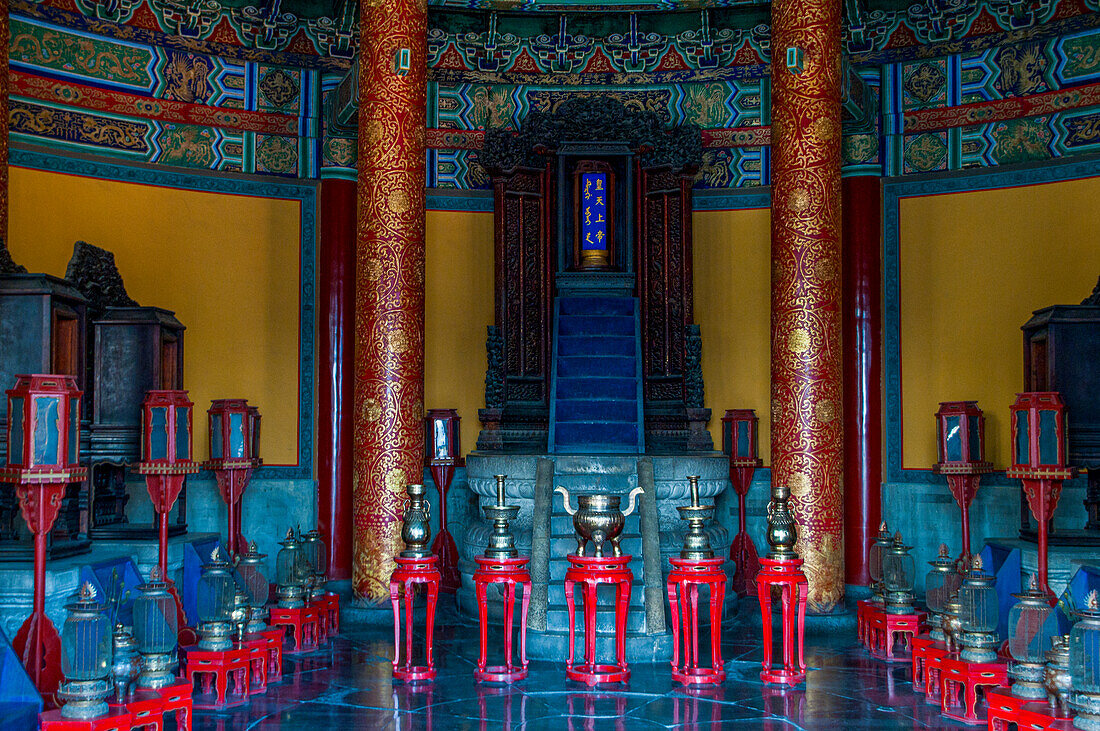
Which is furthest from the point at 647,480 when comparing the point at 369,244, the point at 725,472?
the point at 369,244

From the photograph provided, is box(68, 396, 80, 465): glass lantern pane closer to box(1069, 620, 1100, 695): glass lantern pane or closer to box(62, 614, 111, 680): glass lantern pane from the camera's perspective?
box(62, 614, 111, 680): glass lantern pane

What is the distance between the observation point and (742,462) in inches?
289

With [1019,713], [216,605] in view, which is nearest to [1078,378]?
[1019,713]

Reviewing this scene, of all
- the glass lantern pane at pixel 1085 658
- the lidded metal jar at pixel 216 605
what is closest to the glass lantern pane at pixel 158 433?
→ the lidded metal jar at pixel 216 605

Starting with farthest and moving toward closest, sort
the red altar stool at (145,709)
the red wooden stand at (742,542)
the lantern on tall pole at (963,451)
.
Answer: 1. the red wooden stand at (742,542)
2. the lantern on tall pole at (963,451)
3. the red altar stool at (145,709)

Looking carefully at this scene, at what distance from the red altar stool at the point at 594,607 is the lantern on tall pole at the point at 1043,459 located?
2148 mm

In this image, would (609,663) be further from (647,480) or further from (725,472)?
(725,472)

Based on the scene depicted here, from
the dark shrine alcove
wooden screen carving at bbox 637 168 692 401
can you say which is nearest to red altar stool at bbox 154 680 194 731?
the dark shrine alcove

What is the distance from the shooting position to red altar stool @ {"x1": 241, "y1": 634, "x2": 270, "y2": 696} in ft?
15.2

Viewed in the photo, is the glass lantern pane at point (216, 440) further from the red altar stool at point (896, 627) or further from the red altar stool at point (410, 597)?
the red altar stool at point (896, 627)

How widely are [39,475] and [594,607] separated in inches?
96.6

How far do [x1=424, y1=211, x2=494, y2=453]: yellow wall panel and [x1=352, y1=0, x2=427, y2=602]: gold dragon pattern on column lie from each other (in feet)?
5.51

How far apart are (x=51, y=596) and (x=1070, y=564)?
16.2 ft

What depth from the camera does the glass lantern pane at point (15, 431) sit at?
4.23 m
